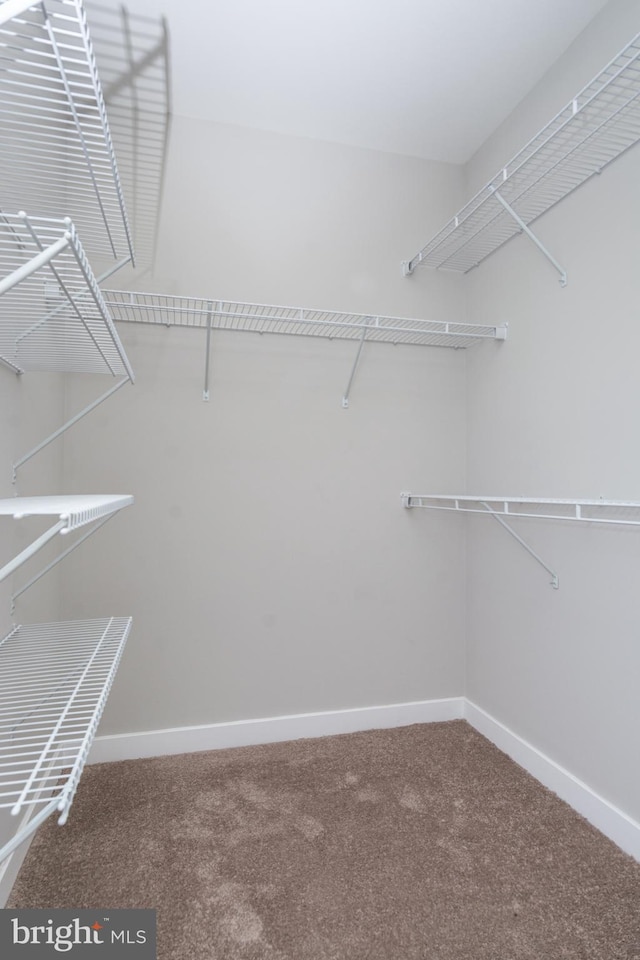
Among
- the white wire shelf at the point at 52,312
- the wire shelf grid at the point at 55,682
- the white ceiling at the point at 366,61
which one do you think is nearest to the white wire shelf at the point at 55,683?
the wire shelf grid at the point at 55,682

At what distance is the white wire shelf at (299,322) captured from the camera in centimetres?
190

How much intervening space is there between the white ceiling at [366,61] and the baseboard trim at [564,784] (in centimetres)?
234

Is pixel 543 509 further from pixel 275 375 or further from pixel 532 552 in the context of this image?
pixel 275 375

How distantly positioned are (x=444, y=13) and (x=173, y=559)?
6.50ft

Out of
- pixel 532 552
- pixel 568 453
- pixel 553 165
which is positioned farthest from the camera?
pixel 532 552

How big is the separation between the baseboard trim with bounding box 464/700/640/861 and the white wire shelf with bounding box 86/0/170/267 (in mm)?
2233

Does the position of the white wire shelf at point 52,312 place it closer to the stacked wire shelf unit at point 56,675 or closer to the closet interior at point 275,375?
the closet interior at point 275,375

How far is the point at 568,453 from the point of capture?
1693mm

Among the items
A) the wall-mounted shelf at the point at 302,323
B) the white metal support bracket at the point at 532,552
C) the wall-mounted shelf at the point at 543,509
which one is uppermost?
the wall-mounted shelf at the point at 302,323

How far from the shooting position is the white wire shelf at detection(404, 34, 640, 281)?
1329 mm

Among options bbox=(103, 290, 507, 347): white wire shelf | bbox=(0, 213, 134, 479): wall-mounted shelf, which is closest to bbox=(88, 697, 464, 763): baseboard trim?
bbox=(0, 213, 134, 479): wall-mounted shelf

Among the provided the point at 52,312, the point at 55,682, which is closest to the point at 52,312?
the point at 52,312

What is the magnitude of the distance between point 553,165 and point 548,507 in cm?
107

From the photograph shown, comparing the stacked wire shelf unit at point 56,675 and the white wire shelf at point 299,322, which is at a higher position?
the white wire shelf at point 299,322
